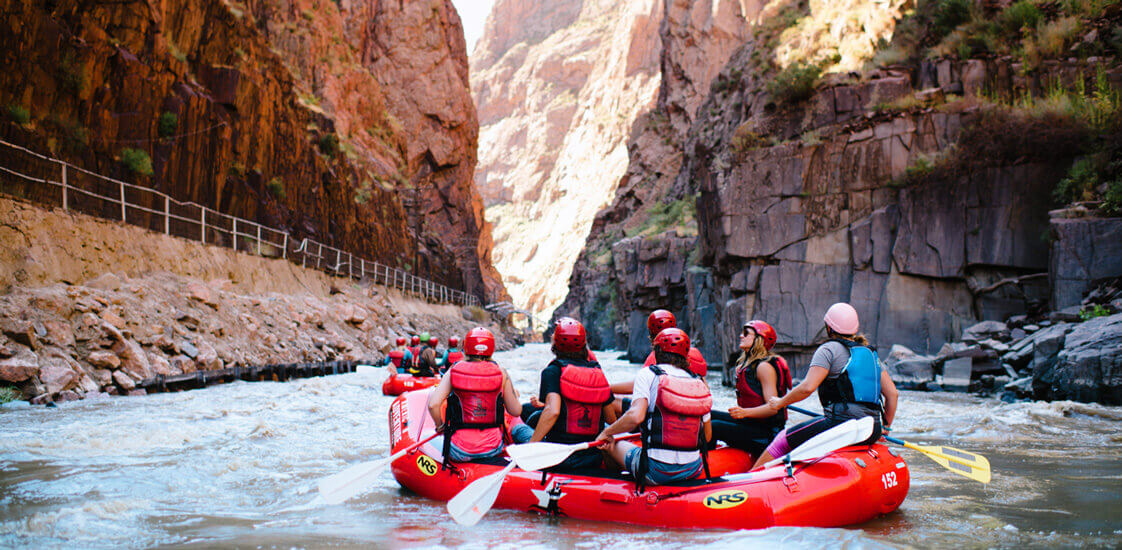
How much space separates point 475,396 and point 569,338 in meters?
1.02

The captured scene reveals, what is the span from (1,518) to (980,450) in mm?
9267

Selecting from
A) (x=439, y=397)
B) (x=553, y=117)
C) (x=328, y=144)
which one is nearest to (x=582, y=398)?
(x=439, y=397)

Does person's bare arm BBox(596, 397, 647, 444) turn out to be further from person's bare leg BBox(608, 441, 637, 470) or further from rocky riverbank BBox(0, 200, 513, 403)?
rocky riverbank BBox(0, 200, 513, 403)

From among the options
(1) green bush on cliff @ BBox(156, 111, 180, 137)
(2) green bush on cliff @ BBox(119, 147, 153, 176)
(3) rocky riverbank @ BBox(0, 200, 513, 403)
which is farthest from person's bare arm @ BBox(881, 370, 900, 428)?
(1) green bush on cliff @ BBox(156, 111, 180, 137)

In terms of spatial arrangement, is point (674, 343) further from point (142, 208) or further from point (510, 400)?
point (142, 208)

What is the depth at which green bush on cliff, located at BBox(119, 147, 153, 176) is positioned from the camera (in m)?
16.3

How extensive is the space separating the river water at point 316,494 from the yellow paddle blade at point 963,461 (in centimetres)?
30

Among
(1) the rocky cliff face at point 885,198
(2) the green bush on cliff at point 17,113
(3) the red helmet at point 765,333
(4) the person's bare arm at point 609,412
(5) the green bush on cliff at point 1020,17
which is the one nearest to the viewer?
(4) the person's bare arm at point 609,412

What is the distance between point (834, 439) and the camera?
16.0ft

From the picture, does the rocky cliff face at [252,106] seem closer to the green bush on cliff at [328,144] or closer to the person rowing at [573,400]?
the green bush on cliff at [328,144]

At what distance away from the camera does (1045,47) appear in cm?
1648

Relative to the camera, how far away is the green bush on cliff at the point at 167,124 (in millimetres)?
17891

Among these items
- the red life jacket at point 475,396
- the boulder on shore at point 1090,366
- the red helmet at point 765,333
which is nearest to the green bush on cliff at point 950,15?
the boulder on shore at point 1090,366

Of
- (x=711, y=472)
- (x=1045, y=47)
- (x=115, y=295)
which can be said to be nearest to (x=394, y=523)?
(x=711, y=472)
